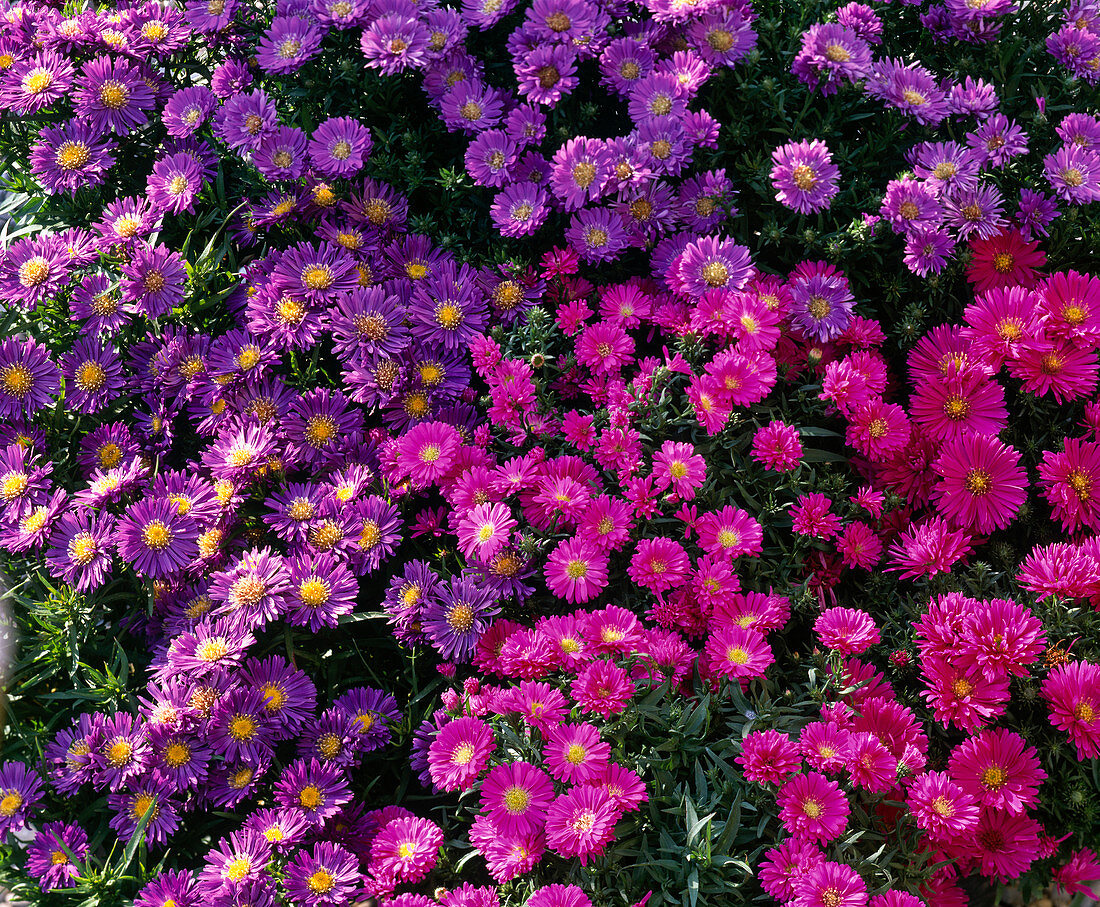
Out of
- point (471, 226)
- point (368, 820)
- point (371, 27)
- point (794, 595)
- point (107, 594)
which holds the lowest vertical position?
point (368, 820)

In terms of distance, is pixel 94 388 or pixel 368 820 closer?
pixel 368 820

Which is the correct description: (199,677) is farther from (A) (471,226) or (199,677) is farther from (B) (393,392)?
(A) (471,226)

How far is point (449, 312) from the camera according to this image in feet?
7.33

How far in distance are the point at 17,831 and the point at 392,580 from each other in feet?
2.83

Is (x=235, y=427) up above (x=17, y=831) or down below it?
above

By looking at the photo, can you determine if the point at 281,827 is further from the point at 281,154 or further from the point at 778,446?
the point at 281,154

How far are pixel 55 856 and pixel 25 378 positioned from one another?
1060 mm

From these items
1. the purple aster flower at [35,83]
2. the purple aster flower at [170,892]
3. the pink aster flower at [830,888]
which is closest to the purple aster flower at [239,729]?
the purple aster flower at [170,892]

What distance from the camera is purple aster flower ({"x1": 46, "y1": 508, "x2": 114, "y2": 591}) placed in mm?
1907

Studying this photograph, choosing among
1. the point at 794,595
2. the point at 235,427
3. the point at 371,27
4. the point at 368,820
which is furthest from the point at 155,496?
the point at 794,595

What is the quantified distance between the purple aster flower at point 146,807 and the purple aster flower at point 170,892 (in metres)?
0.11

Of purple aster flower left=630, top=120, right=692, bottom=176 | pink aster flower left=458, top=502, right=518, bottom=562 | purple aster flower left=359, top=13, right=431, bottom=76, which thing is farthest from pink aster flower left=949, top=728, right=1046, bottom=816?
purple aster flower left=359, top=13, right=431, bottom=76

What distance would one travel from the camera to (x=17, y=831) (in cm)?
179

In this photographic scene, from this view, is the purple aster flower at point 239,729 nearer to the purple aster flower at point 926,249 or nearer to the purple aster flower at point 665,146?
the purple aster flower at point 665,146
